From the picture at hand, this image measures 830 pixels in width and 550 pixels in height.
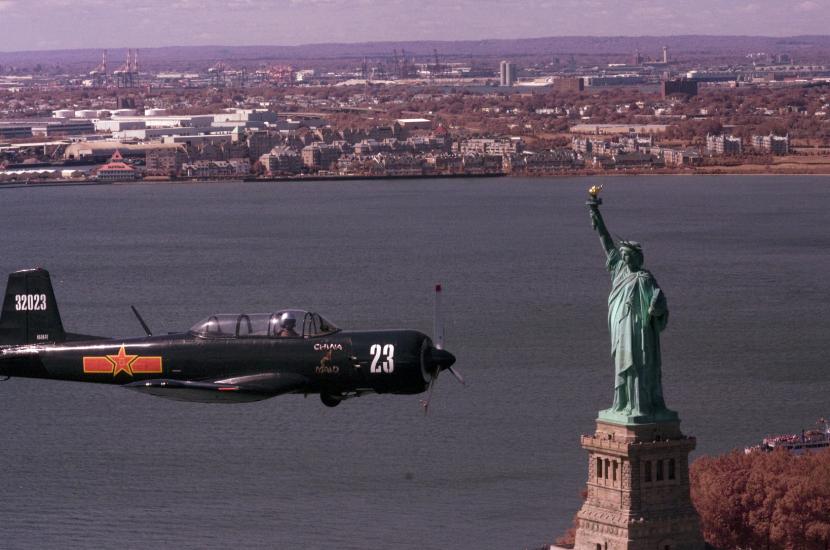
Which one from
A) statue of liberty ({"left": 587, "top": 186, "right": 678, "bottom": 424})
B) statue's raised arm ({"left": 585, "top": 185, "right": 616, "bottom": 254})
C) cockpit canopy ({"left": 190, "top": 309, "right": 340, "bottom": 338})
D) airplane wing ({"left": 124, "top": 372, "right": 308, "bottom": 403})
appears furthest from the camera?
statue of liberty ({"left": 587, "top": 186, "right": 678, "bottom": 424})

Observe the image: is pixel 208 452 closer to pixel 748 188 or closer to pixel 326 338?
pixel 326 338

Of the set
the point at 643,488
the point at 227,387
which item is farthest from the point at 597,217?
the point at 227,387

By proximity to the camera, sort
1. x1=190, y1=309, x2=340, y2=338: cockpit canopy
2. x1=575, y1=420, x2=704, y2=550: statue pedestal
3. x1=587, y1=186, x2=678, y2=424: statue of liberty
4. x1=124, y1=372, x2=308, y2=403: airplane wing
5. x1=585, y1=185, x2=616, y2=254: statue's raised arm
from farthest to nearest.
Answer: x1=575, y1=420, x2=704, y2=550: statue pedestal
x1=587, y1=186, x2=678, y2=424: statue of liberty
x1=585, y1=185, x2=616, y2=254: statue's raised arm
x1=190, y1=309, x2=340, y2=338: cockpit canopy
x1=124, y1=372, x2=308, y2=403: airplane wing

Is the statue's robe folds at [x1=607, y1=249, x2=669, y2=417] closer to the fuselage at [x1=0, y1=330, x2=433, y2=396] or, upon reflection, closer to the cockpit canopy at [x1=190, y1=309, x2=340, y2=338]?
the fuselage at [x1=0, y1=330, x2=433, y2=396]

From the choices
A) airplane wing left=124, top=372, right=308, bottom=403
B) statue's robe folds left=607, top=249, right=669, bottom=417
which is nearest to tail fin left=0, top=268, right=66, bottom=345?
airplane wing left=124, top=372, right=308, bottom=403

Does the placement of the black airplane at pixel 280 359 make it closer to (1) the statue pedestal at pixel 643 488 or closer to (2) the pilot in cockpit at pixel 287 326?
(2) the pilot in cockpit at pixel 287 326
